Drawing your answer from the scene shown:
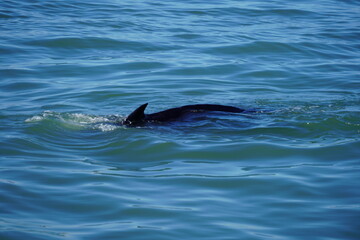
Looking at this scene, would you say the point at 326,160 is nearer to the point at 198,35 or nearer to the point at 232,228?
the point at 232,228

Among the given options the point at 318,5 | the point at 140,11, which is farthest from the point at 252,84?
the point at 318,5

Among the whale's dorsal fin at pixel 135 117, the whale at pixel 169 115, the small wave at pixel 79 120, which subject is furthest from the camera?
the small wave at pixel 79 120

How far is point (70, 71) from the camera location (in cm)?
1333

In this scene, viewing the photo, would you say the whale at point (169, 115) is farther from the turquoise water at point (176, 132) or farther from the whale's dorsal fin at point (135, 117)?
the turquoise water at point (176, 132)

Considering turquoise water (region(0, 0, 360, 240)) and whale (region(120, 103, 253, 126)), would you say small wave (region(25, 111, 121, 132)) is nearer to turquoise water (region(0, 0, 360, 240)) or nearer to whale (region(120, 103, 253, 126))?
turquoise water (region(0, 0, 360, 240))

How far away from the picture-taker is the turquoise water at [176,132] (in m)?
5.84

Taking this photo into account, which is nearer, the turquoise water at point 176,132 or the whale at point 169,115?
the turquoise water at point 176,132

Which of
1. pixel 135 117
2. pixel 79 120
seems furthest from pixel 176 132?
pixel 79 120

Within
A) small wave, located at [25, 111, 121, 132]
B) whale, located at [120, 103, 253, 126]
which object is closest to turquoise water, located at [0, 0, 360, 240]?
small wave, located at [25, 111, 121, 132]

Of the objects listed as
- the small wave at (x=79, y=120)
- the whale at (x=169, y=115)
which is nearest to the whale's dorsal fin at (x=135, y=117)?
the whale at (x=169, y=115)

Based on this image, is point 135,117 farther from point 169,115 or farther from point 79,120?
point 79,120

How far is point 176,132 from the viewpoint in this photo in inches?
349

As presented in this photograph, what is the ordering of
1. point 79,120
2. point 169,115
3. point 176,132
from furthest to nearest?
1. point 79,120
2. point 169,115
3. point 176,132

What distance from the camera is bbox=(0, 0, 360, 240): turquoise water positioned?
584 centimetres
